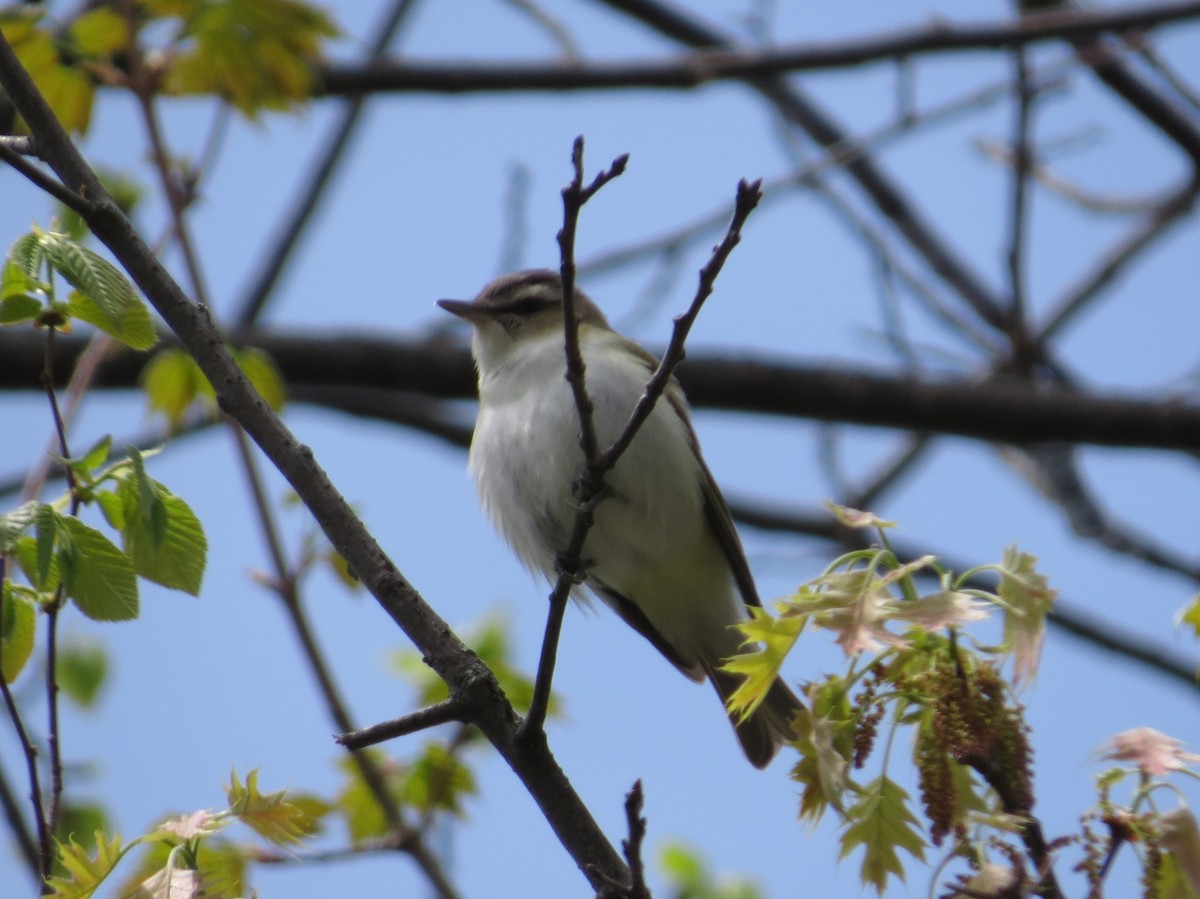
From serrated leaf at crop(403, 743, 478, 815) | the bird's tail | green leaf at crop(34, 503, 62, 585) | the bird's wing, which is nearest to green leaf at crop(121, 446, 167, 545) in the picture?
green leaf at crop(34, 503, 62, 585)

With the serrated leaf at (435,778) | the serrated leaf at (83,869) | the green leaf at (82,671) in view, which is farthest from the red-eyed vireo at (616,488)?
the green leaf at (82,671)

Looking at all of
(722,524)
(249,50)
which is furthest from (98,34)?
(722,524)

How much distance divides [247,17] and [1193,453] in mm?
4389

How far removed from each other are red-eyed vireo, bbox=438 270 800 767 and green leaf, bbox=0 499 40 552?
2.05 metres

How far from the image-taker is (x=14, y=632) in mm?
2578

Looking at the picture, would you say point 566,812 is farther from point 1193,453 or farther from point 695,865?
point 1193,453

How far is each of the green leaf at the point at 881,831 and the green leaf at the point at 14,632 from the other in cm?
152

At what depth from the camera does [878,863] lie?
2.40 meters

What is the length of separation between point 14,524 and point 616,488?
2.52 metres

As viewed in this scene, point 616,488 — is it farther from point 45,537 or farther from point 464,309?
point 45,537

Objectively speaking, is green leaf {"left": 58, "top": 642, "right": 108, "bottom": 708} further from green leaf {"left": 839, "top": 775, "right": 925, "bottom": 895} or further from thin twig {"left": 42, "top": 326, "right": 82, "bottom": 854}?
green leaf {"left": 839, "top": 775, "right": 925, "bottom": 895}

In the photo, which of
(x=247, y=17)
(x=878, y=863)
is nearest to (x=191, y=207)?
(x=247, y=17)

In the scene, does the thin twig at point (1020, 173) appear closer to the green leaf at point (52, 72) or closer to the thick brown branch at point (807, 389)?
the thick brown branch at point (807, 389)

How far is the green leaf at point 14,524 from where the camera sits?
94.5 inches
